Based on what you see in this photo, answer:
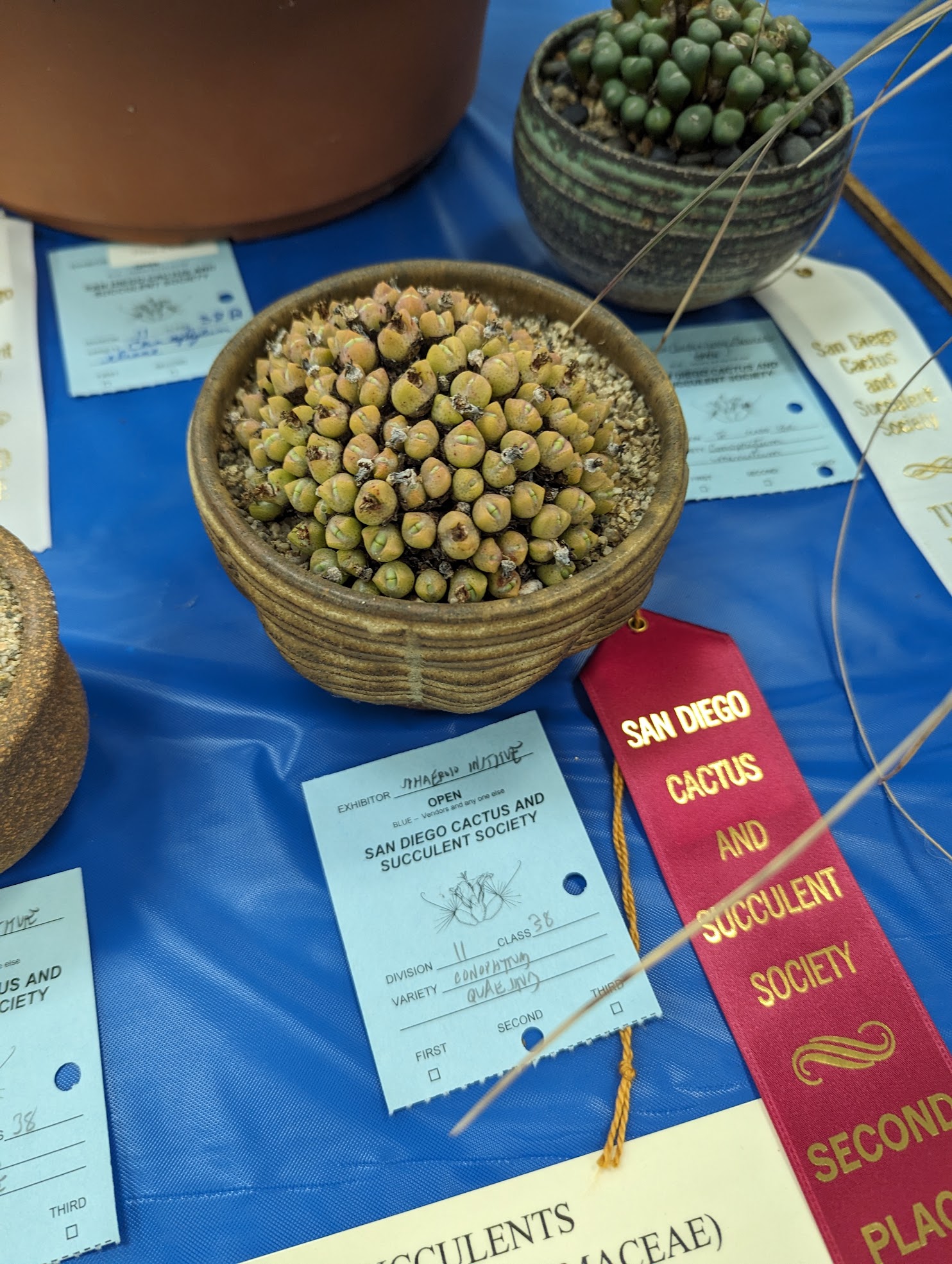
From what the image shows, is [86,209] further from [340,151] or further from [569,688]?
[569,688]

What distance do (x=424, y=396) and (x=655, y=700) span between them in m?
0.31

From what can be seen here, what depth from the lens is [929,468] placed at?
0.84m

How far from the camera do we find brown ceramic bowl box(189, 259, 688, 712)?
495 millimetres

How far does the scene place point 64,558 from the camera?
753 millimetres

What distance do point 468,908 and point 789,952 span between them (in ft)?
0.73

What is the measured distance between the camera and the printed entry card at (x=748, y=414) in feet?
2.74

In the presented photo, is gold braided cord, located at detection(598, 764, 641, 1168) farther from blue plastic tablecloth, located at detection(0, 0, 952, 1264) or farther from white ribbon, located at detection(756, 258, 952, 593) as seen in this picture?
white ribbon, located at detection(756, 258, 952, 593)

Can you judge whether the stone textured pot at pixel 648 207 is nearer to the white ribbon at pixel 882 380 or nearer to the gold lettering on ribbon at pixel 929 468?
the white ribbon at pixel 882 380

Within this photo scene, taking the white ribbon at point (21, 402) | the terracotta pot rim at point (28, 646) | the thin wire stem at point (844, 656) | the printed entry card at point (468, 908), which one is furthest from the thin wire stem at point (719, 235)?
the white ribbon at point (21, 402)

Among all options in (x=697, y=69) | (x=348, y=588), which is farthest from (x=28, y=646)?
(x=697, y=69)

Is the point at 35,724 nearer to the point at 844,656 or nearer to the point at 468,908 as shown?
the point at 468,908

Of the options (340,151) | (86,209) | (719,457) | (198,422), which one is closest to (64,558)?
(198,422)

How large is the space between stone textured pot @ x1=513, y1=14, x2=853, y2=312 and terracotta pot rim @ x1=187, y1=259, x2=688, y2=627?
0.15m

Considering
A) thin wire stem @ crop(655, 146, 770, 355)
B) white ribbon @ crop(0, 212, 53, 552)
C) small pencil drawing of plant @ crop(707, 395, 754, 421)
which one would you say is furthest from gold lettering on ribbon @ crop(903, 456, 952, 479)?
white ribbon @ crop(0, 212, 53, 552)
